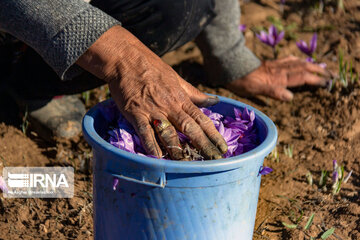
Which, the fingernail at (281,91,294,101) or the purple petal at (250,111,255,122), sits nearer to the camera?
the purple petal at (250,111,255,122)

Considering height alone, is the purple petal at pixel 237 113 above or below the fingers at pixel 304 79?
above

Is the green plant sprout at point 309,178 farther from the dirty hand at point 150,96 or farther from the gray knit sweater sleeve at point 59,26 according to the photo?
the gray knit sweater sleeve at point 59,26

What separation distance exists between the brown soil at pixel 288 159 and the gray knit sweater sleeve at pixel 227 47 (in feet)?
0.51

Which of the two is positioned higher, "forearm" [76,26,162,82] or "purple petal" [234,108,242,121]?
"forearm" [76,26,162,82]

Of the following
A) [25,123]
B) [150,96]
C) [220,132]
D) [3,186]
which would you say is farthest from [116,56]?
[25,123]

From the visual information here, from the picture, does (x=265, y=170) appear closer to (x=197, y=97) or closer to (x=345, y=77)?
(x=197, y=97)

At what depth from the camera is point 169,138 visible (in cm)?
147

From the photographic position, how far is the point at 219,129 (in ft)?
5.24

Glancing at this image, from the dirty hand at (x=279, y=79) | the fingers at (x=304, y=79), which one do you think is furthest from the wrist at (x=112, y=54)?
the fingers at (x=304, y=79)

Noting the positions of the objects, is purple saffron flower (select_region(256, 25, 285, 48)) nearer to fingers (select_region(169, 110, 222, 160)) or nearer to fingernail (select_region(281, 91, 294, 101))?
fingernail (select_region(281, 91, 294, 101))

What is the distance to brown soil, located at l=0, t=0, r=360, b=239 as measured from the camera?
204 cm

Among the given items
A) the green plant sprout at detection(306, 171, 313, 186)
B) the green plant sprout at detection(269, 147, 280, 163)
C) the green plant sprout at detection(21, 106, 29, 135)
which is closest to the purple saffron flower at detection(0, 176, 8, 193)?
the green plant sprout at detection(21, 106, 29, 135)

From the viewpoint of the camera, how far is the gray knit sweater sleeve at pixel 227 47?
2803 millimetres

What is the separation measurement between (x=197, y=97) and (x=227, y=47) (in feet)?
4.25
